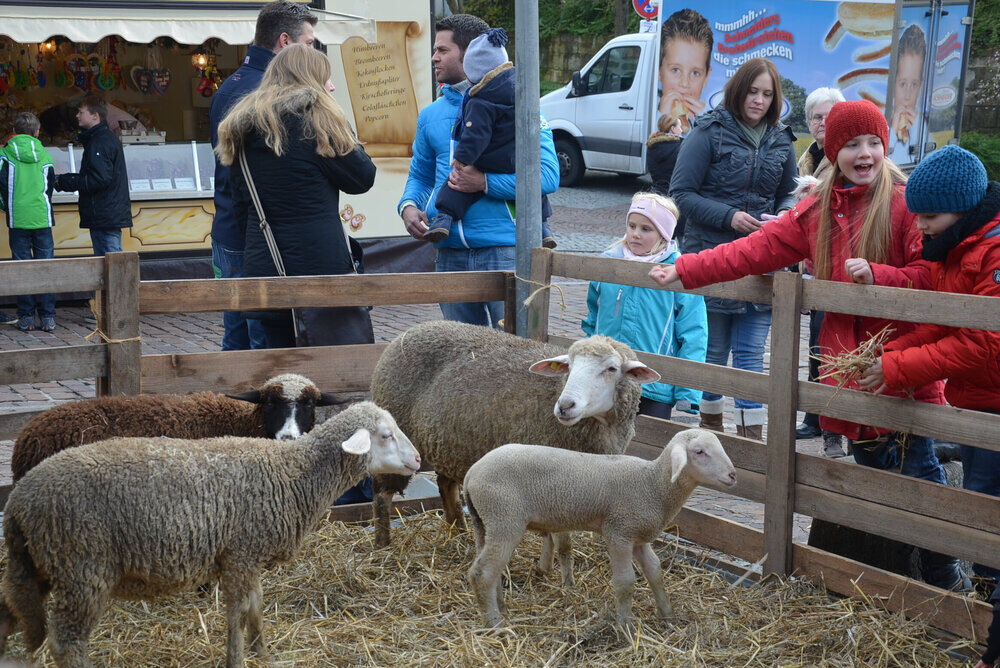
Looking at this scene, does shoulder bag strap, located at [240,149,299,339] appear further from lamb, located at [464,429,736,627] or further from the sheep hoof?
the sheep hoof

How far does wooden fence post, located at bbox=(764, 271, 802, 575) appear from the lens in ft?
13.4

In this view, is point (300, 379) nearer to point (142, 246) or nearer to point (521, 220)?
point (521, 220)

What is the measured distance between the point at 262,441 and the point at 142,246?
7.87m

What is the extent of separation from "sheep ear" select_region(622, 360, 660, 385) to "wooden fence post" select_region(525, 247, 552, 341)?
3.49ft

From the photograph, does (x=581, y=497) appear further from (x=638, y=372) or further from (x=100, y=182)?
(x=100, y=182)

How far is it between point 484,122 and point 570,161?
47.3 feet

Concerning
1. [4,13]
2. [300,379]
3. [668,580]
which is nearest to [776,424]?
[668,580]

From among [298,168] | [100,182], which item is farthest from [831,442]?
[100,182]

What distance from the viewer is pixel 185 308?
15.3ft

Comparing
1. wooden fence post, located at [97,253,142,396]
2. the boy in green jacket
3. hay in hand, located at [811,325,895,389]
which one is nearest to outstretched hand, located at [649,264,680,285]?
hay in hand, located at [811,325,895,389]

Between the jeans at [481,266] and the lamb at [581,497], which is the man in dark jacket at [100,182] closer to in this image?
the jeans at [481,266]

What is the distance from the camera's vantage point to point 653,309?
503 cm

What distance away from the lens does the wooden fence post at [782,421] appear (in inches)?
161

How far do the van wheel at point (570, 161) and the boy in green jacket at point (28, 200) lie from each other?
11141 mm
